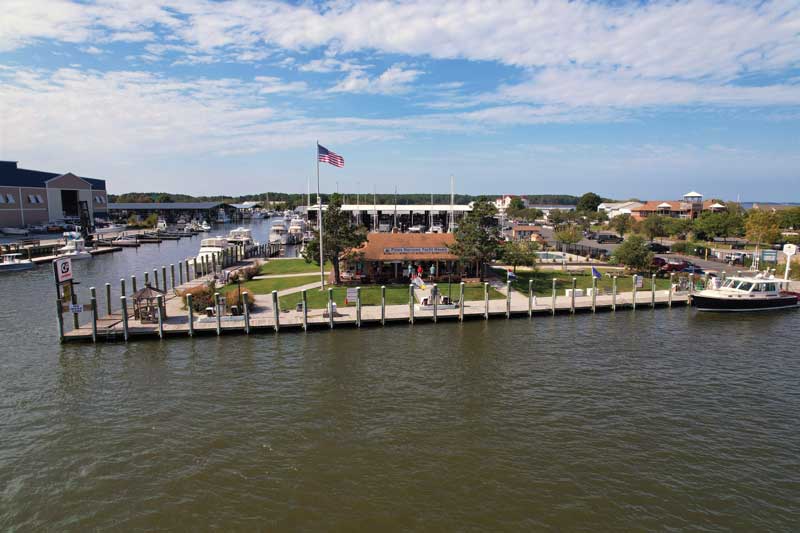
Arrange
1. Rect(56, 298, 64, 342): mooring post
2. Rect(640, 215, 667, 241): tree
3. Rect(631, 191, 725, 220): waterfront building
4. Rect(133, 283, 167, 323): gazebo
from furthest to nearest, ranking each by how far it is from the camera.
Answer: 1. Rect(631, 191, 725, 220): waterfront building
2. Rect(640, 215, 667, 241): tree
3. Rect(133, 283, 167, 323): gazebo
4. Rect(56, 298, 64, 342): mooring post

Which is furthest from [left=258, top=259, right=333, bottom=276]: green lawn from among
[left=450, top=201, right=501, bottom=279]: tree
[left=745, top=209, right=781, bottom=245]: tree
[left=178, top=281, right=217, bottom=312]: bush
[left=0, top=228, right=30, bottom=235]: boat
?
[left=0, top=228, right=30, bottom=235]: boat

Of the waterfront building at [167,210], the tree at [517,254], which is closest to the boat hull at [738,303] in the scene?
the tree at [517,254]

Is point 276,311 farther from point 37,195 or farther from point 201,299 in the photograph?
point 37,195

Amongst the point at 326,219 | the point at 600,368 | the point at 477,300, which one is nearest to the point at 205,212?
the point at 326,219

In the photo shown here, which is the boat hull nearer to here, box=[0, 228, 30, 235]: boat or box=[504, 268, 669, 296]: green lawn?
box=[504, 268, 669, 296]: green lawn

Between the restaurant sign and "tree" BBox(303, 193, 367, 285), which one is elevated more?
"tree" BBox(303, 193, 367, 285)

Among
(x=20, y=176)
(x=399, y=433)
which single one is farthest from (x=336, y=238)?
(x=20, y=176)

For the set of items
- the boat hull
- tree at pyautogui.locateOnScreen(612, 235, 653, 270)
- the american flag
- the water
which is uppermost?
the american flag

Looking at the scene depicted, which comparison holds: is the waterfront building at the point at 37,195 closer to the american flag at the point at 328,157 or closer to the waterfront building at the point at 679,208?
the american flag at the point at 328,157
